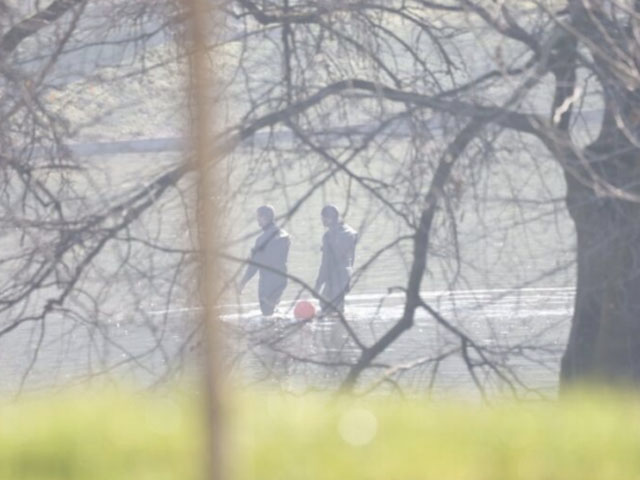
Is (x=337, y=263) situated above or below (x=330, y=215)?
below

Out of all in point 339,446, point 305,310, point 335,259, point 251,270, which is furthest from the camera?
point 251,270

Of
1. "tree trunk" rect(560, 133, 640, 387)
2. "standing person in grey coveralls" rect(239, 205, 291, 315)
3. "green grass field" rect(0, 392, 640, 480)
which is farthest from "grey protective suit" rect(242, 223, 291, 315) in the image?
"green grass field" rect(0, 392, 640, 480)

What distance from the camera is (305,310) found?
9148mm

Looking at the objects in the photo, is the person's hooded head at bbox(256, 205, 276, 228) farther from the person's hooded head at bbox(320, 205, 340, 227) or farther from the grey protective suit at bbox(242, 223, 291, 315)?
the person's hooded head at bbox(320, 205, 340, 227)

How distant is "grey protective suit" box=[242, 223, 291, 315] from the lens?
9.11 metres

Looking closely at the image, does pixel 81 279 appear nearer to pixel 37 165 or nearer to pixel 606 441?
pixel 37 165

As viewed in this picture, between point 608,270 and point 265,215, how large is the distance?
230 centimetres

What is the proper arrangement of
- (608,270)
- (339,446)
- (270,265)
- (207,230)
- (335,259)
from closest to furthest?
(207,230) < (339,446) < (608,270) < (335,259) < (270,265)

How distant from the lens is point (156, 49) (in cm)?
908

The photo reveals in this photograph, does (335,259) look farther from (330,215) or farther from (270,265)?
(270,265)

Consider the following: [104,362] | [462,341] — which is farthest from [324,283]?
[104,362]

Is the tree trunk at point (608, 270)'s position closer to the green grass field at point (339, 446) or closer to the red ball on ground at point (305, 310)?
the red ball on ground at point (305, 310)

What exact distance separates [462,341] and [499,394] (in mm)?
602

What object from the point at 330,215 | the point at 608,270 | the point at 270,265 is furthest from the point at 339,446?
the point at 270,265
